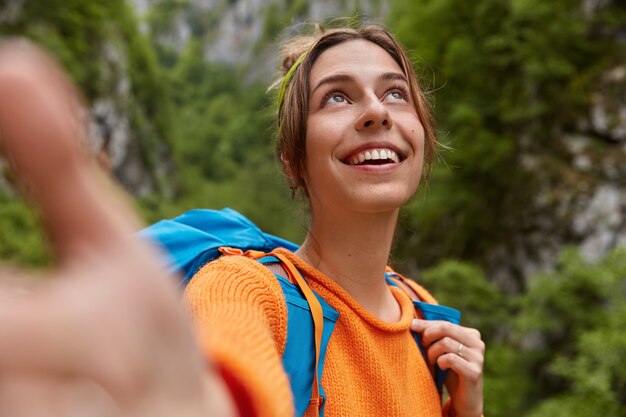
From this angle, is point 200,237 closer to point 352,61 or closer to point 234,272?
point 234,272

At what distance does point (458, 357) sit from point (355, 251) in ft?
0.95

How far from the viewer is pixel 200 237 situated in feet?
3.19

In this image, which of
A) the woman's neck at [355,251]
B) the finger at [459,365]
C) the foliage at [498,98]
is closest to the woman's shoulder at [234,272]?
the woman's neck at [355,251]

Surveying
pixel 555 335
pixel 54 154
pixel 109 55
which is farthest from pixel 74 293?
pixel 109 55

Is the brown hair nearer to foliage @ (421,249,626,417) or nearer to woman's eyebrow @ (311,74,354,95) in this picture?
woman's eyebrow @ (311,74,354,95)

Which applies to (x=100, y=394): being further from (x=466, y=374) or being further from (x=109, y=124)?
(x=109, y=124)

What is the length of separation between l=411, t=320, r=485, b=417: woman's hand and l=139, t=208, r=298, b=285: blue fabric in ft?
1.23

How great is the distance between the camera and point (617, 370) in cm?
446

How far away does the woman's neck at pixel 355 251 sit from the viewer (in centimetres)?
103

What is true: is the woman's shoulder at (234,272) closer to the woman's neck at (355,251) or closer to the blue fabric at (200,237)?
the blue fabric at (200,237)

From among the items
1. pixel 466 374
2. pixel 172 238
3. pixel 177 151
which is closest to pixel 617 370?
pixel 466 374

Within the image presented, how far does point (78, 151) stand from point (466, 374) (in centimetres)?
95

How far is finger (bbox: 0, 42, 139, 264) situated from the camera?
0.85 ft

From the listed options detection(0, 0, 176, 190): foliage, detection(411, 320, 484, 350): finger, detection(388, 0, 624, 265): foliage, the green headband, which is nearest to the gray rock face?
detection(0, 0, 176, 190): foliage
